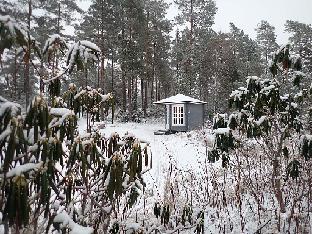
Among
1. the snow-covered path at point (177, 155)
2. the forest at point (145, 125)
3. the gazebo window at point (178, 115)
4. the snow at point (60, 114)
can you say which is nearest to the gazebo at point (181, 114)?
the gazebo window at point (178, 115)

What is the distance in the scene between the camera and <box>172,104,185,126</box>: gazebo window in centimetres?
2598

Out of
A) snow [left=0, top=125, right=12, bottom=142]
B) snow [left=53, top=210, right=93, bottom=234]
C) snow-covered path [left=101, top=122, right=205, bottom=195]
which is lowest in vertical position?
snow-covered path [left=101, top=122, right=205, bottom=195]

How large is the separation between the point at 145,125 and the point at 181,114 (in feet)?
13.9

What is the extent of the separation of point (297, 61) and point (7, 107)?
164 inches

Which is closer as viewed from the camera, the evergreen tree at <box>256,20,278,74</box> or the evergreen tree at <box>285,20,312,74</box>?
the evergreen tree at <box>285,20,312,74</box>

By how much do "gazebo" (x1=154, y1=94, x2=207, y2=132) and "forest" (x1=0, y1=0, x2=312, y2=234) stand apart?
4.21ft

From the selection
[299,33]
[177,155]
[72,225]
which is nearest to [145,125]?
[177,155]

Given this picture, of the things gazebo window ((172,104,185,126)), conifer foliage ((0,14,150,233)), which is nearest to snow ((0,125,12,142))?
conifer foliage ((0,14,150,233))

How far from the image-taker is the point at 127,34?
31609mm

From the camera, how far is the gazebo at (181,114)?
84.5ft

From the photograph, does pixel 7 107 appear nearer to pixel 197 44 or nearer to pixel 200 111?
pixel 200 111

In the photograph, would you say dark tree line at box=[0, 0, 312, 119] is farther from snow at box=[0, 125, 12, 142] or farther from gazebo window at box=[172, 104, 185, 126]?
snow at box=[0, 125, 12, 142]

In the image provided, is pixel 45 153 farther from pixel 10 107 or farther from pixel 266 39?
pixel 266 39

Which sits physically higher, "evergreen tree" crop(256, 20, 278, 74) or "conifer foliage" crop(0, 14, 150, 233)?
"evergreen tree" crop(256, 20, 278, 74)
